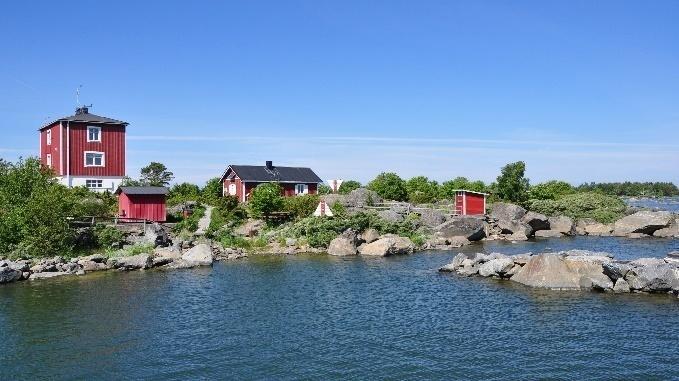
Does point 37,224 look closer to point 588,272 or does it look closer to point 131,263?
point 131,263

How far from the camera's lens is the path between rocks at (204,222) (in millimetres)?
49300

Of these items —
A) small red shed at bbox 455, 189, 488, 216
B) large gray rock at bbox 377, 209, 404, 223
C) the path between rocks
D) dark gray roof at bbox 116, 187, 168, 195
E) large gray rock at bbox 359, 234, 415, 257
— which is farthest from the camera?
small red shed at bbox 455, 189, 488, 216

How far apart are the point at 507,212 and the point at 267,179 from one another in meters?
27.2

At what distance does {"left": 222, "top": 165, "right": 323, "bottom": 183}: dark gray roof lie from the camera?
66.2 meters

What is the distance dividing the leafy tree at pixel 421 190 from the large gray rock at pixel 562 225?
17.1 meters

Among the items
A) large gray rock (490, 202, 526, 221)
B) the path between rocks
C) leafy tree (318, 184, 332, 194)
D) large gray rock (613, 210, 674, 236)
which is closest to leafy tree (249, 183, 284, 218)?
the path between rocks

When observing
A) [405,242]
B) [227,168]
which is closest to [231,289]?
[405,242]

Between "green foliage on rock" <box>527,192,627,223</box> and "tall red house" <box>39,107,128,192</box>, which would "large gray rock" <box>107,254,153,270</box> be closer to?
"tall red house" <box>39,107,128,192</box>

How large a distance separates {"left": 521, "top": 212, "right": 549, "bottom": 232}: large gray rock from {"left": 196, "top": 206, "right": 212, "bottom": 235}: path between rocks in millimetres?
31899

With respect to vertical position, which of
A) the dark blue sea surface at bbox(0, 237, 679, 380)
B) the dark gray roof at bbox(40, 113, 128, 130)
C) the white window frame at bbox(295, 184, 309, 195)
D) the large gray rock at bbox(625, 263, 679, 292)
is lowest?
the dark blue sea surface at bbox(0, 237, 679, 380)

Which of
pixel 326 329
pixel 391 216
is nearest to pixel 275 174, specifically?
pixel 391 216

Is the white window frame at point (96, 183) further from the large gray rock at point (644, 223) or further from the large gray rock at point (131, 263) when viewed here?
the large gray rock at point (644, 223)

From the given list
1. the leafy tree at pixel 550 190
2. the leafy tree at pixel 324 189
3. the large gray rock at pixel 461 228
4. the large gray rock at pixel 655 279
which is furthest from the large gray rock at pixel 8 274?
the leafy tree at pixel 550 190

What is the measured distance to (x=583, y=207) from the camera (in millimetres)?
69438
